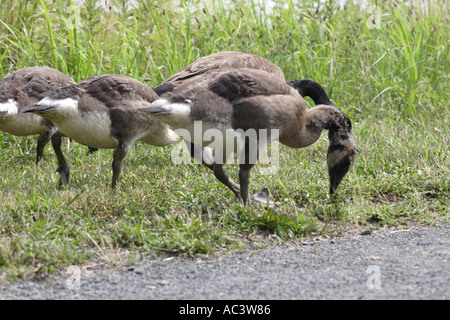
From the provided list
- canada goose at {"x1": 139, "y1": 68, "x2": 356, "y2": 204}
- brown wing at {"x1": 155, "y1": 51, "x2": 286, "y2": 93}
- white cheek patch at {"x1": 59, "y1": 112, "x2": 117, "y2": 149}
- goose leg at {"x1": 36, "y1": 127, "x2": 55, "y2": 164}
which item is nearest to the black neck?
Answer: brown wing at {"x1": 155, "y1": 51, "x2": 286, "y2": 93}

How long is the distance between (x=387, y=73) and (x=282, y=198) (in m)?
4.17

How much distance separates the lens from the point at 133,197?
5867 millimetres

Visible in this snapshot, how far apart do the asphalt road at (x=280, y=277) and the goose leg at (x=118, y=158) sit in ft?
6.06

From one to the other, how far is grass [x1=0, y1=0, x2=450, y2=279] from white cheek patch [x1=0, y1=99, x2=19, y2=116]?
0.72m

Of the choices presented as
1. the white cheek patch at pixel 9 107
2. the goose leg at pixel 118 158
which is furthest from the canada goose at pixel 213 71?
the white cheek patch at pixel 9 107

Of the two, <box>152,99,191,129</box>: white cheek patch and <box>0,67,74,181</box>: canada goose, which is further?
<box>0,67,74,181</box>: canada goose

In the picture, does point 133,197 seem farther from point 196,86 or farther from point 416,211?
point 416,211

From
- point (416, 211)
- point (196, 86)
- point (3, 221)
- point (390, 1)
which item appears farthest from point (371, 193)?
point (390, 1)

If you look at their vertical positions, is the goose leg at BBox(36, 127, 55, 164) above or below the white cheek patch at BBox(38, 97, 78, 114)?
below

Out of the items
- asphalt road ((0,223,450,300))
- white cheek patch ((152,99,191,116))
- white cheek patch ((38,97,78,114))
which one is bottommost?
asphalt road ((0,223,450,300))

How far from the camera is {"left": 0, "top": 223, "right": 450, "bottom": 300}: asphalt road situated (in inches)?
154

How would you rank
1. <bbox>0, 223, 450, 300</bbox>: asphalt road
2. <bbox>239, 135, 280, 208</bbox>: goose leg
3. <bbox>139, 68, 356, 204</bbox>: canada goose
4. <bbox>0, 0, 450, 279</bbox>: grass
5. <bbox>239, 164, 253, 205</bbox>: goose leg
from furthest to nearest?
<bbox>239, 164, 253, 205</bbox>: goose leg → <bbox>239, 135, 280, 208</bbox>: goose leg → <bbox>139, 68, 356, 204</bbox>: canada goose → <bbox>0, 0, 450, 279</bbox>: grass → <bbox>0, 223, 450, 300</bbox>: asphalt road

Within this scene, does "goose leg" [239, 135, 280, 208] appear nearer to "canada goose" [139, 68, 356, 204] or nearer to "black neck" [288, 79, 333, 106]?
"canada goose" [139, 68, 356, 204]

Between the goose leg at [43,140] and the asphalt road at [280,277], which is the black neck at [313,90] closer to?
the asphalt road at [280,277]
